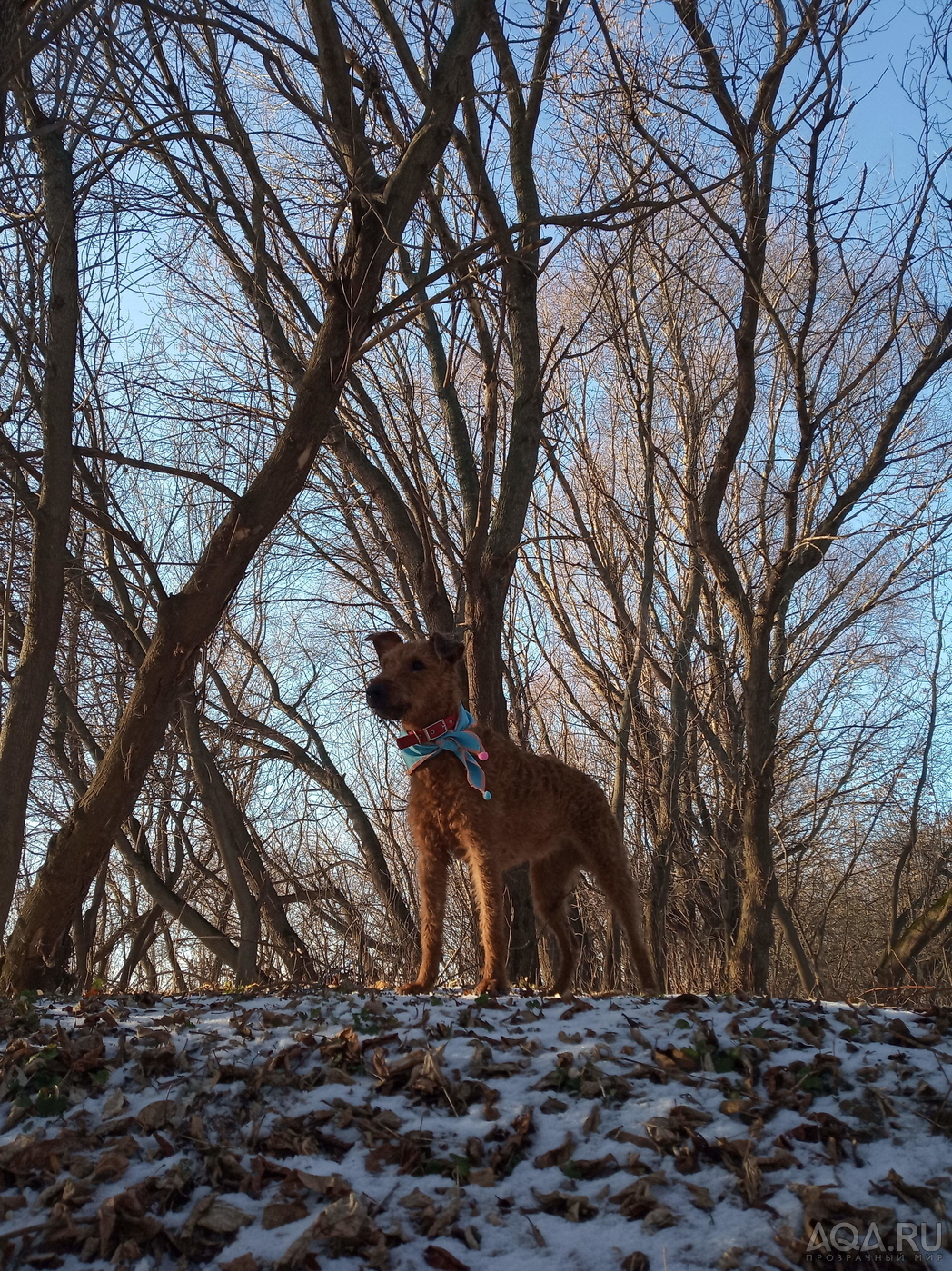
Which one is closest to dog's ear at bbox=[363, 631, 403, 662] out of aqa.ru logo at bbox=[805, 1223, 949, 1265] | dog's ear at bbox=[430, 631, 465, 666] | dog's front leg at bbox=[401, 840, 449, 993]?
dog's ear at bbox=[430, 631, 465, 666]

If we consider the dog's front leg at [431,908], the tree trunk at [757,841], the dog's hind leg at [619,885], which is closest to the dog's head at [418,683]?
the dog's front leg at [431,908]

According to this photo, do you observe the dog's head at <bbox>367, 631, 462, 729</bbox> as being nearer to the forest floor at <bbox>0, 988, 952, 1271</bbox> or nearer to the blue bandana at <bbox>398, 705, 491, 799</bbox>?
the blue bandana at <bbox>398, 705, 491, 799</bbox>

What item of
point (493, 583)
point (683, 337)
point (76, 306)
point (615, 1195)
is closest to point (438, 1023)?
point (615, 1195)

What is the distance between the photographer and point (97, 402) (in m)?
5.81

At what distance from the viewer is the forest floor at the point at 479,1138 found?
228cm

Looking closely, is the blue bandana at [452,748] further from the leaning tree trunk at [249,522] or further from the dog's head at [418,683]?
the leaning tree trunk at [249,522]

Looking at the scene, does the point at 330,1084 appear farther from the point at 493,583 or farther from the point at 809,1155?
the point at 493,583

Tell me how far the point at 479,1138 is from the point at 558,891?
8.54ft

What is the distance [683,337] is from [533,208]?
4.37 meters

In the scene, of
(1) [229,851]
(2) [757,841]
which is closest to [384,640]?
(2) [757,841]

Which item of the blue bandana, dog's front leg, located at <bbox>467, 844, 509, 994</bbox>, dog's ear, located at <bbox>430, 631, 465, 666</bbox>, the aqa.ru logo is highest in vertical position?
dog's ear, located at <bbox>430, 631, 465, 666</bbox>

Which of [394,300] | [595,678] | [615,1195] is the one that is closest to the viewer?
[615,1195]

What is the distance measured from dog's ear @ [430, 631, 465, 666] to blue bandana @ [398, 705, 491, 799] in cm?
39

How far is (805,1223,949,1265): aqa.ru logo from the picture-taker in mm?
2168
